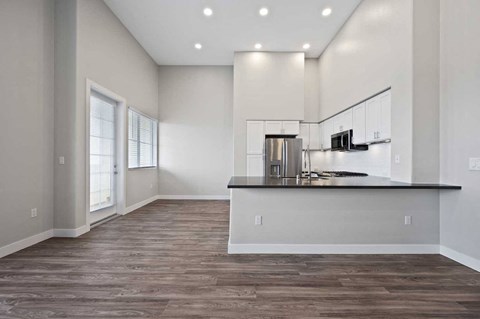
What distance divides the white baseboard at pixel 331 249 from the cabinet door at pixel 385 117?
4.78 feet

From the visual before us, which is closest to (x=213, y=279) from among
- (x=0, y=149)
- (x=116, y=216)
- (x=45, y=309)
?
(x=45, y=309)

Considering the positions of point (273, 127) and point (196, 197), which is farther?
point (196, 197)

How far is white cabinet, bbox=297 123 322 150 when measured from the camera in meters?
6.32

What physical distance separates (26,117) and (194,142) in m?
4.24

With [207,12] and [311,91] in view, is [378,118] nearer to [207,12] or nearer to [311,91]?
[311,91]

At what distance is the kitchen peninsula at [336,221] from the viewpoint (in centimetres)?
311

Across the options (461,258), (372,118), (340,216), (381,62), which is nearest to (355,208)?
(340,216)

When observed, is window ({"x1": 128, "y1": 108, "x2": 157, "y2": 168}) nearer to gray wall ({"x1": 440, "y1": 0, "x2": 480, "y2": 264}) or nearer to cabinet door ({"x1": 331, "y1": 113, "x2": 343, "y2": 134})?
cabinet door ({"x1": 331, "y1": 113, "x2": 343, "y2": 134})

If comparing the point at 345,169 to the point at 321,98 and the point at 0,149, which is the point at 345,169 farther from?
the point at 0,149

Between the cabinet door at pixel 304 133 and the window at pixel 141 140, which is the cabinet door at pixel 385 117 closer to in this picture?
the cabinet door at pixel 304 133

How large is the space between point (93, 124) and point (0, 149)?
154 cm

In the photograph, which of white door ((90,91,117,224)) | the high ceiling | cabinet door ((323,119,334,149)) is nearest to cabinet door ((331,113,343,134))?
cabinet door ((323,119,334,149))

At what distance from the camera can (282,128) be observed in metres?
6.01

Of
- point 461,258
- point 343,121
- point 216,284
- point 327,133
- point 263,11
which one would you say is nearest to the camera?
point 216,284
